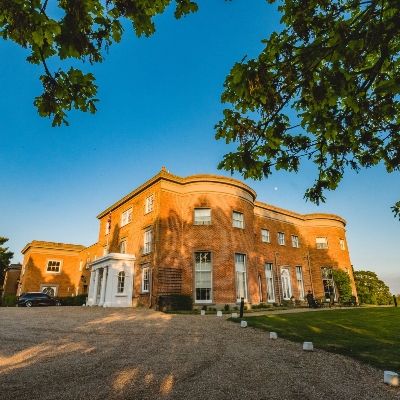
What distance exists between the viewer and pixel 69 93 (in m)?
3.97

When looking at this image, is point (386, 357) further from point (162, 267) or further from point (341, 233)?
point (341, 233)

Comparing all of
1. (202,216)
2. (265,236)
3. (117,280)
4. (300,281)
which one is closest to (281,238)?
(265,236)

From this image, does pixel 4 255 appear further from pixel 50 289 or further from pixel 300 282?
pixel 300 282

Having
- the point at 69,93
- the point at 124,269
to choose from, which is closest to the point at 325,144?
the point at 69,93

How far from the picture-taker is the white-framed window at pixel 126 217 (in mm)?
23433

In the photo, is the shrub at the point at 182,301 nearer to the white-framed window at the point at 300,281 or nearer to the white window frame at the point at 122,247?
the white window frame at the point at 122,247

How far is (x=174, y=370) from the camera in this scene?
4.98 metres

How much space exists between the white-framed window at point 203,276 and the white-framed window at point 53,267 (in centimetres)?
2613

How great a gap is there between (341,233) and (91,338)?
27.8 meters

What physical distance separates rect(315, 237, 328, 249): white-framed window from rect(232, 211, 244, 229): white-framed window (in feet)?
40.0

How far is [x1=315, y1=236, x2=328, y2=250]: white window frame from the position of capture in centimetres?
2783

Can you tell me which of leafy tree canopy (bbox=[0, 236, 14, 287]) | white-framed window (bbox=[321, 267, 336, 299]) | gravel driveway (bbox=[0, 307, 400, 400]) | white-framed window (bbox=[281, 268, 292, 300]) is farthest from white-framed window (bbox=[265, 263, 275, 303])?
leafy tree canopy (bbox=[0, 236, 14, 287])

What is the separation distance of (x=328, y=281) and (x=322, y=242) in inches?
155

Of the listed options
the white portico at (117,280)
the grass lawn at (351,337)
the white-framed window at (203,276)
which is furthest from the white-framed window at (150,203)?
the grass lawn at (351,337)
